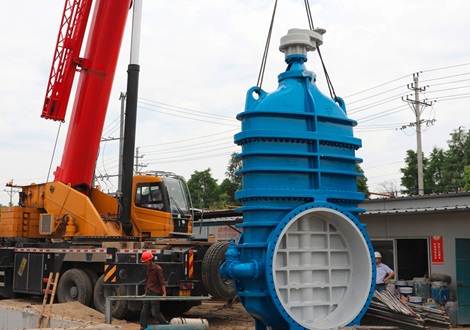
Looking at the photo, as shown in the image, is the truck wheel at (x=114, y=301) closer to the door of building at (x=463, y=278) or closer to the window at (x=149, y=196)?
the window at (x=149, y=196)

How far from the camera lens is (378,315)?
775 cm

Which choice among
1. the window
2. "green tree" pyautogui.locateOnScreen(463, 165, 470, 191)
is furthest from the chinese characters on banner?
"green tree" pyautogui.locateOnScreen(463, 165, 470, 191)

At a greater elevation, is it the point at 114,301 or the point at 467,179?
the point at 467,179

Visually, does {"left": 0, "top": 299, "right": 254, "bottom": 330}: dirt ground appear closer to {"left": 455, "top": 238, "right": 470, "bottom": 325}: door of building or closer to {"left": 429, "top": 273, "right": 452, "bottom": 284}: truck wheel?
{"left": 429, "top": 273, "right": 452, "bottom": 284}: truck wheel

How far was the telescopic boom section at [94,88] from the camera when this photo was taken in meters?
14.6

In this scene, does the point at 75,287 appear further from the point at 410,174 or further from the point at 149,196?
the point at 410,174

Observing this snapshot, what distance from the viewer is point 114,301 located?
12406 millimetres

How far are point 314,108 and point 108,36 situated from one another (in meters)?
8.88

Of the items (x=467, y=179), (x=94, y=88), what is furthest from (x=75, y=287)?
(x=467, y=179)

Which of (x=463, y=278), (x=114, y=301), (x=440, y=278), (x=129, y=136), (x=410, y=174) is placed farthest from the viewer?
(x=410, y=174)

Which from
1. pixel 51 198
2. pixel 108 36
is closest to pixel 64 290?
pixel 51 198

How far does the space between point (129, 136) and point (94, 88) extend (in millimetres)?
2084

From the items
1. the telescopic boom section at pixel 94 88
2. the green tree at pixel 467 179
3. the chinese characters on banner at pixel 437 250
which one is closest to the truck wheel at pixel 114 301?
the telescopic boom section at pixel 94 88

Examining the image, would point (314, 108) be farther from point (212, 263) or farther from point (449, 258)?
point (449, 258)
